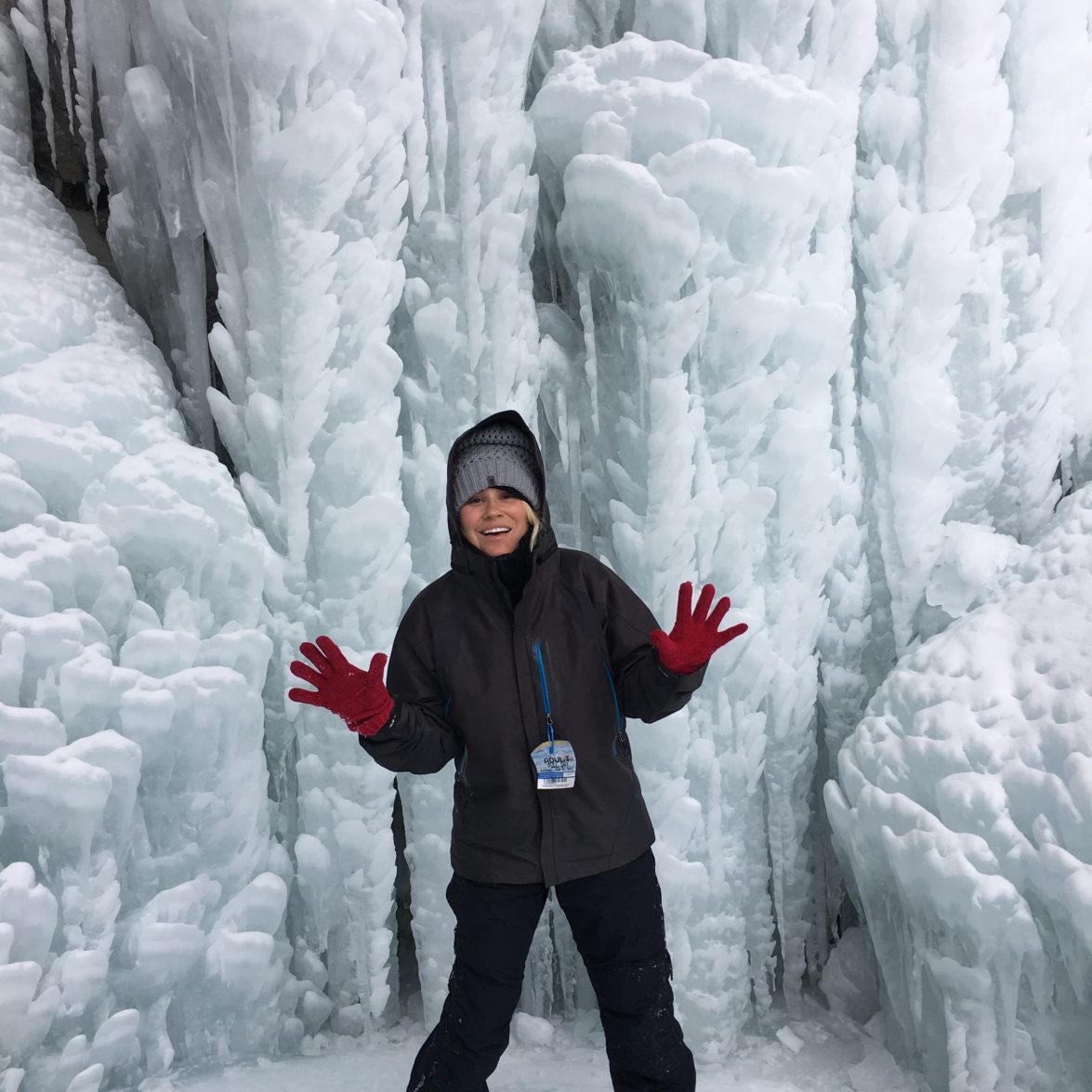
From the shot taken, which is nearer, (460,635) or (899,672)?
(460,635)

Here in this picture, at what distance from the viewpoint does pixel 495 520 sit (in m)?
1.48

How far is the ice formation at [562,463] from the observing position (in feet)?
6.05

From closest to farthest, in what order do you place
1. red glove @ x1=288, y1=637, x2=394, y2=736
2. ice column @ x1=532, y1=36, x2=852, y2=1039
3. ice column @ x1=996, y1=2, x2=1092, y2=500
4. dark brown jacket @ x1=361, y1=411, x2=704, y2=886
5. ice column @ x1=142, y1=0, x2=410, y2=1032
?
red glove @ x1=288, y1=637, x2=394, y2=736
dark brown jacket @ x1=361, y1=411, x2=704, y2=886
ice column @ x1=142, y1=0, x2=410, y2=1032
ice column @ x1=532, y1=36, x2=852, y2=1039
ice column @ x1=996, y1=2, x2=1092, y2=500

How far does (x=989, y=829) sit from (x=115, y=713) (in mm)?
1777

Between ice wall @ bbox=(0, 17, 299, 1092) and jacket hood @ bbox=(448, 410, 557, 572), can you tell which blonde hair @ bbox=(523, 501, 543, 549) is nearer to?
jacket hood @ bbox=(448, 410, 557, 572)

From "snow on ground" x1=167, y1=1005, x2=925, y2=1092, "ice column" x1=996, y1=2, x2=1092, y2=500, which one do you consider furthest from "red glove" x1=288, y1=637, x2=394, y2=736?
"ice column" x1=996, y1=2, x2=1092, y2=500

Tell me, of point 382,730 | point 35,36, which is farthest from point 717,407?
point 35,36

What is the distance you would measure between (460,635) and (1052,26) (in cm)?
211

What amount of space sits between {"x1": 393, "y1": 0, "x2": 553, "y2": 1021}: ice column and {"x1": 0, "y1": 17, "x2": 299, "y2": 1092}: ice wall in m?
0.37

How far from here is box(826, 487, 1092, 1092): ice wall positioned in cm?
177

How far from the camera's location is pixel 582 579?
5.11ft

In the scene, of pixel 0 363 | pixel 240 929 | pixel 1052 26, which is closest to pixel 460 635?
pixel 240 929

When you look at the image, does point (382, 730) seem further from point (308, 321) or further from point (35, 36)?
point (35, 36)

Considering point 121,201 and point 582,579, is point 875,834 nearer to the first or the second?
point 582,579
